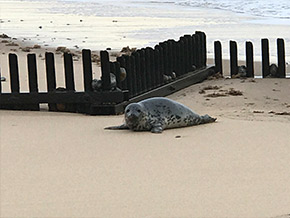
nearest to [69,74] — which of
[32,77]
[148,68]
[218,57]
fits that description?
[32,77]

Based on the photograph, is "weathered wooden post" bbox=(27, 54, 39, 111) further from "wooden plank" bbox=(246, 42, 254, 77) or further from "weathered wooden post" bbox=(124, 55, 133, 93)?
"wooden plank" bbox=(246, 42, 254, 77)

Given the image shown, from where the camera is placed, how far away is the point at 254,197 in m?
5.09

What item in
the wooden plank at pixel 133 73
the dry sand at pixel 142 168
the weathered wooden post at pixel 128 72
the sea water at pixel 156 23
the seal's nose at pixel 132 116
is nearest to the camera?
the dry sand at pixel 142 168

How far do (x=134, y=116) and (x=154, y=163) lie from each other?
4.15ft

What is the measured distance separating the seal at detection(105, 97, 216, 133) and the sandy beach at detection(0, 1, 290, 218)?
11 cm

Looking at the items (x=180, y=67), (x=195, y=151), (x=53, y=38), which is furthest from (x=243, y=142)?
(x=53, y=38)

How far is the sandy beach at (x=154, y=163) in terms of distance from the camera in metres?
4.91

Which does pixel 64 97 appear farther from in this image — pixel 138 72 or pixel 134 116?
pixel 134 116

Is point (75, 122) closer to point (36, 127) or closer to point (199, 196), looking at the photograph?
point (36, 127)

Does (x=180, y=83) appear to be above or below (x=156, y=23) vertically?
below

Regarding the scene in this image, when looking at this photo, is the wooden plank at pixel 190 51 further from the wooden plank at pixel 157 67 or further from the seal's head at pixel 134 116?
the seal's head at pixel 134 116

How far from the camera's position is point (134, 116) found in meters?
7.19

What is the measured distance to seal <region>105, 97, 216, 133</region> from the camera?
23.8 feet

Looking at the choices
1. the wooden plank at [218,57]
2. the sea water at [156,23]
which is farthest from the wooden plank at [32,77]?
the sea water at [156,23]
